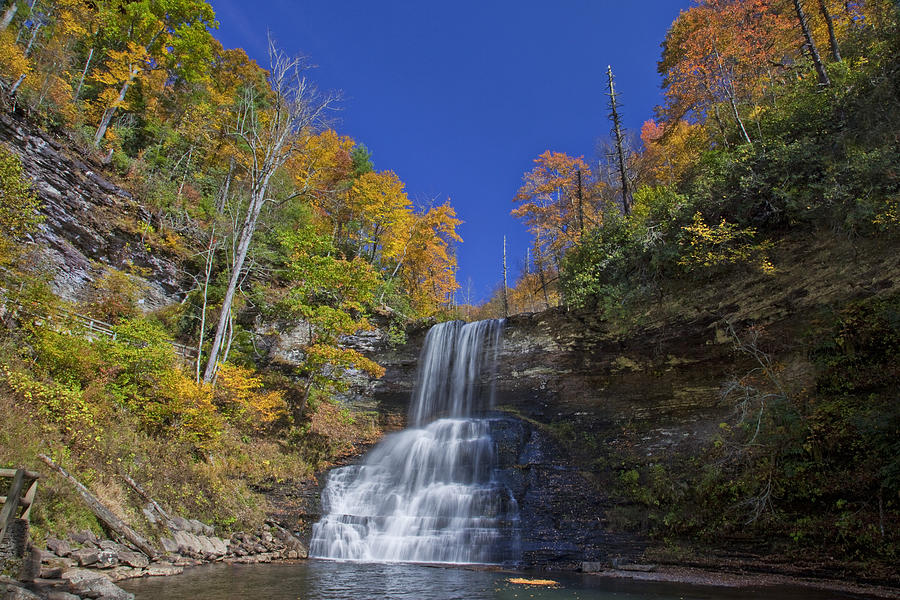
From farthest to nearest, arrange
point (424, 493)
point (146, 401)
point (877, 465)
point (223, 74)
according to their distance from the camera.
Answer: point (223, 74) → point (424, 493) → point (146, 401) → point (877, 465)

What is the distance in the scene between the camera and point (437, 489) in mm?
12516

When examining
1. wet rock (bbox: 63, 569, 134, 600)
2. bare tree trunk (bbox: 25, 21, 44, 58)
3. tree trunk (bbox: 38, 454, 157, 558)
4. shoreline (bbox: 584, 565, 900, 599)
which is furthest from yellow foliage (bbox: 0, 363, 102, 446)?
bare tree trunk (bbox: 25, 21, 44, 58)

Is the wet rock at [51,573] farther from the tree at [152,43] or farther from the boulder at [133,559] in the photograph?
the tree at [152,43]

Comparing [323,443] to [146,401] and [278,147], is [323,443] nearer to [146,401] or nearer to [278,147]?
[146,401]

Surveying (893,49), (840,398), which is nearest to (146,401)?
(840,398)

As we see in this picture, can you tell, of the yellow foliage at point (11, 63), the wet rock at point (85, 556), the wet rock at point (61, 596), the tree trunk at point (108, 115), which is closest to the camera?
the wet rock at point (61, 596)

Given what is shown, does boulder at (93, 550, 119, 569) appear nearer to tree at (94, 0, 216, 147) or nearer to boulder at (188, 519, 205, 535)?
boulder at (188, 519, 205, 535)

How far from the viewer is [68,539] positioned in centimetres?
636

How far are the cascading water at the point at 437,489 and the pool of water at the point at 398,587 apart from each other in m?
1.88

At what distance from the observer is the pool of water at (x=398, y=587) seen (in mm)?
6148

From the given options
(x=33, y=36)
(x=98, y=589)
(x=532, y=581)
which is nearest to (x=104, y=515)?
(x=98, y=589)

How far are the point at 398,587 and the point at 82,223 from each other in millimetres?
16722

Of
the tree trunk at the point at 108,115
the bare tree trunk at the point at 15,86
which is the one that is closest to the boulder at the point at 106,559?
the bare tree trunk at the point at 15,86

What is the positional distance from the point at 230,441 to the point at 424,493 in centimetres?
602
